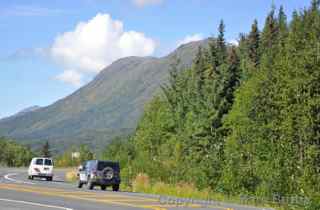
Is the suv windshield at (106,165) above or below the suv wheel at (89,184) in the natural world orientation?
above

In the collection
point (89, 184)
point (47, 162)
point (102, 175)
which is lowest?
point (89, 184)

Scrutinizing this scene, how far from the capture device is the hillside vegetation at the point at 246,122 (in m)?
41.8

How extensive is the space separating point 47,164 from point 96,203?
89.3ft

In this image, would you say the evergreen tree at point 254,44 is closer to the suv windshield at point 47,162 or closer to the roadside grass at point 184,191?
the suv windshield at point 47,162

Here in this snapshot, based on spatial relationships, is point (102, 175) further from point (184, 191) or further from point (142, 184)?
point (142, 184)

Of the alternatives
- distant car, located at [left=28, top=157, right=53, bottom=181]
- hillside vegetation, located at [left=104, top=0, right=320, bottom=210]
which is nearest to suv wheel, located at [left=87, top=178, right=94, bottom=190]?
hillside vegetation, located at [left=104, top=0, right=320, bottom=210]

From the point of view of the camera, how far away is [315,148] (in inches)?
1825

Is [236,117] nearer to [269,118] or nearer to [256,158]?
[269,118]

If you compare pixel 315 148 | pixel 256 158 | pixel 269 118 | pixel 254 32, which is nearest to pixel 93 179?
pixel 256 158

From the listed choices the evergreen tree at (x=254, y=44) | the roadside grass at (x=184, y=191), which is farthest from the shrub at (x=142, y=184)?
the evergreen tree at (x=254, y=44)

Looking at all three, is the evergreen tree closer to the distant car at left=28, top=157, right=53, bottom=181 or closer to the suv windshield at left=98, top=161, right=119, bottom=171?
the distant car at left=28, top=157, right=53, bottom=181

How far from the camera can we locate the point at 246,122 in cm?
5531

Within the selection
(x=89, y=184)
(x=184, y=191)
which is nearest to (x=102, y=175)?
(x=89, y=184)

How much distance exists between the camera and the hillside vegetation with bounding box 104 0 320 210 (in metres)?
41.8
